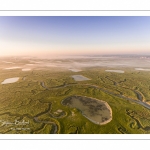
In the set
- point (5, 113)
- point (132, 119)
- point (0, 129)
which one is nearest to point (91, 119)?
point (132, 119)

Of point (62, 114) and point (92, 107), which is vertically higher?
point (92, 107)

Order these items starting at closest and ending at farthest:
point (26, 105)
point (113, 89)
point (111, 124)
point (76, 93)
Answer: point (111, 124)
point (26, 105)
point (76, 93)
point (113, 89)

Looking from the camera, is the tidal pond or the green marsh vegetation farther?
the tidal pond

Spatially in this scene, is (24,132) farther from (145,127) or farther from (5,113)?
(145,127)

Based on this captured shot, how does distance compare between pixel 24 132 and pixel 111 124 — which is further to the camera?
pixel 111 124

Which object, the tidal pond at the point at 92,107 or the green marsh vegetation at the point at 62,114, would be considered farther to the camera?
the tidal pond at the point at 92,107

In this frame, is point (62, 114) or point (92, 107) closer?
point (62, 114)

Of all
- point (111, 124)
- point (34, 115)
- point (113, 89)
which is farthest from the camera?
point (113, 89)
